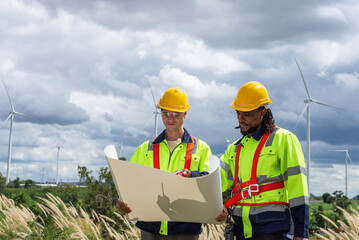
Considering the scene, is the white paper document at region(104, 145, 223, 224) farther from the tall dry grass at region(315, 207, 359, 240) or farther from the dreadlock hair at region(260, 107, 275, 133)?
the tall dry grass at region(315, 207, 359, 240)

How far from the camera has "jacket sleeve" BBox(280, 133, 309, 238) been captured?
4.73 m

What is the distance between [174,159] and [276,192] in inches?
58.9

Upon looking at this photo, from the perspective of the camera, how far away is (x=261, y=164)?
16.4 feet

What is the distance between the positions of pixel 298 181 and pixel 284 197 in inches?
11.2

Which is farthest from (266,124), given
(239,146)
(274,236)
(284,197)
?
(274,236)

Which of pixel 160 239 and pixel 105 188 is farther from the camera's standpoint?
pixel 105 188

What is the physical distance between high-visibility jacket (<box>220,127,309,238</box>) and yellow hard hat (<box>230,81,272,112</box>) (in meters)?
0.31

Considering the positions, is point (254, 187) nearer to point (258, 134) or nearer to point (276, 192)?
point (276, 192)

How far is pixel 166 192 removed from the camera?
4.95 m

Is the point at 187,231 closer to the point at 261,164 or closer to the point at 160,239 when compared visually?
the point at 160,239

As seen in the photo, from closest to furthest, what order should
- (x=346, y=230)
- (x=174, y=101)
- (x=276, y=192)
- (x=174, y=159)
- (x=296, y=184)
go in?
(x=296, y=184) → (x=276, y=192) → (x=174, y=159) → (x=174, y=101) → (x=346, y=230)

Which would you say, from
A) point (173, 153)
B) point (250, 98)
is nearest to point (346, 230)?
point (173, 153)

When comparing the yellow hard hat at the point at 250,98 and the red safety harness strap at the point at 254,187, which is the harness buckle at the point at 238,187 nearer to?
the red safety harness strap at the point at 254,187

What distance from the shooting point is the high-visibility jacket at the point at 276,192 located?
4770 millimetres
